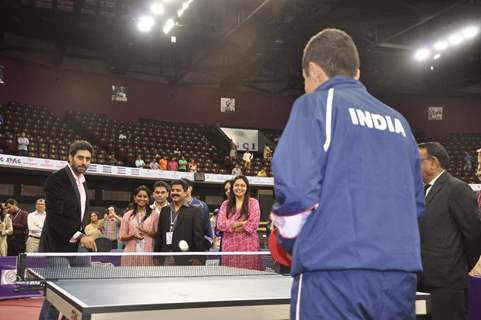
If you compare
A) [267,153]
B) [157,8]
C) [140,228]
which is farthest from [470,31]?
[140,228]

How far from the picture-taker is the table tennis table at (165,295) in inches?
95.6

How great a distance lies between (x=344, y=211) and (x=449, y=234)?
94.5 inches

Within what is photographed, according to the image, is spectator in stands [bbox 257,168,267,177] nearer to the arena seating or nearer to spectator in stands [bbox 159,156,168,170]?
the arena seating

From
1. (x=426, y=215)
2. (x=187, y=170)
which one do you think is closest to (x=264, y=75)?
(x=187, y=170)

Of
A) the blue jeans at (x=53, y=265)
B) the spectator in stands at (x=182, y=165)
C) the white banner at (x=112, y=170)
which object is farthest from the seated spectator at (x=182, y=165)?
the blue jeans at (x=53, y=265)

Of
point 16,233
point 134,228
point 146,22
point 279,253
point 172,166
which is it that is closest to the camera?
point 279,253

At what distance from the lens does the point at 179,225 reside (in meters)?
6.07

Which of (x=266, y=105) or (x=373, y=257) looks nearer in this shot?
(x=373, y=257)

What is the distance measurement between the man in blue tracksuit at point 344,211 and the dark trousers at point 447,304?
2.11 m

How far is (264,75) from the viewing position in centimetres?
2905

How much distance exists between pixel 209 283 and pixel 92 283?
753 millimetres

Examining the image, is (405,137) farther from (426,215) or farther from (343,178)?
(426,215)

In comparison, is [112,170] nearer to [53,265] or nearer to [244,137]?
[244,137]

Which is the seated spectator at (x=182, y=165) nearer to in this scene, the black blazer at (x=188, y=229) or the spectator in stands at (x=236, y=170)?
the spectator in stands at (x=236, y=170)
